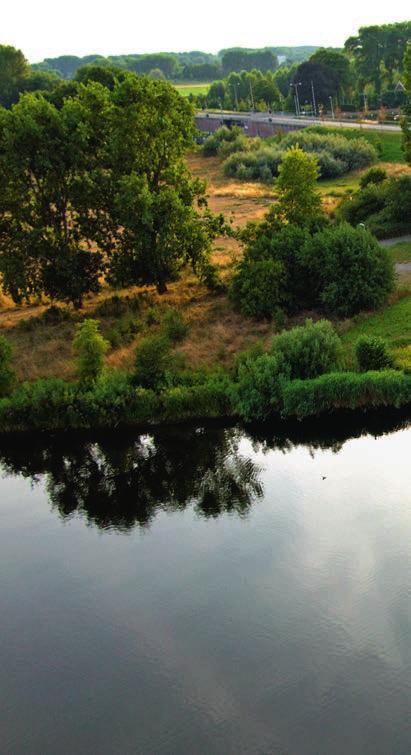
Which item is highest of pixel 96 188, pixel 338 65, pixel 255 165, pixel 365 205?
pixel 338 65

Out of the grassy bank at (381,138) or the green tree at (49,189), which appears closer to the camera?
the green tree at (49,189)

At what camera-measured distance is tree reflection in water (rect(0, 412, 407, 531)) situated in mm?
29672

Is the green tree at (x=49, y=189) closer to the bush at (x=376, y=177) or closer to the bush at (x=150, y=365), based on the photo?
the bush at (x=150, y=365)

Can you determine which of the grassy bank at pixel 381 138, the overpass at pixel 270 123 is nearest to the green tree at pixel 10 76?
the overpass at pixel 270 123

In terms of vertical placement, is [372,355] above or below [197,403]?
above

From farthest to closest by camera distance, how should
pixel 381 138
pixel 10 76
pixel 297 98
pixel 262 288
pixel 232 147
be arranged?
pixel 10 76, pixel 297 98, pixel 232 147, pixel 381 138, pixel 262 288

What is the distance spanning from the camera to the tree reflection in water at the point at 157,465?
97.3ft

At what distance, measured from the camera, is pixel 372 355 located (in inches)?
1352

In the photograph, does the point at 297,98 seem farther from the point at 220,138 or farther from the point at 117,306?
the point at 117,306

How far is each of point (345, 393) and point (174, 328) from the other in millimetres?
11605

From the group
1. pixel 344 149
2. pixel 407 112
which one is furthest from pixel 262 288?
pixel 344 149

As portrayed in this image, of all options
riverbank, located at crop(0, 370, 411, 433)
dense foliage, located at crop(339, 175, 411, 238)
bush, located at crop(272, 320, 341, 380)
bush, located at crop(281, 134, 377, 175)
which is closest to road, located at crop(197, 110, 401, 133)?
bush, located at crop(281, 134, 377, 175)

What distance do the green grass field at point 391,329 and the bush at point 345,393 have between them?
1.72 metres

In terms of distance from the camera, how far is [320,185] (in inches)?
3226
